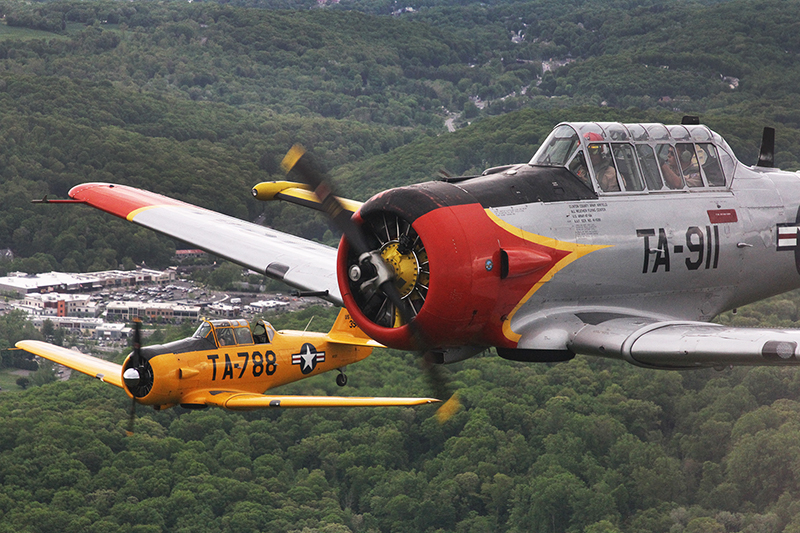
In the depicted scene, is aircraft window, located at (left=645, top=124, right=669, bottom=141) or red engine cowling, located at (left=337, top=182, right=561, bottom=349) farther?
aircraft window, located at (left=645, top=124, right=669, bottom=141)

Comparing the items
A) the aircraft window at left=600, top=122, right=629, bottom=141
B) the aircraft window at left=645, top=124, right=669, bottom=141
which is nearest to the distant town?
the aircraft window at left=645, top=124, right=669, bottom=141

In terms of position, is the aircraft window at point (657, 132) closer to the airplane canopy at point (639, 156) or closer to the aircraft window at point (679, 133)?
the airplane canopy at point (639, 156)

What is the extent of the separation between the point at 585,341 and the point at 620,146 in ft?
10.9

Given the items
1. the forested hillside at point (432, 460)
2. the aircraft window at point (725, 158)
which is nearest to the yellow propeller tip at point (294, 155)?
the aircraft window at point (725, 158)

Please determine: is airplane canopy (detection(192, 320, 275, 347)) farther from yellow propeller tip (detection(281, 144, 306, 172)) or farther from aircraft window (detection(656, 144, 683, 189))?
aircraft window (detection(656, 144, 683, 189))

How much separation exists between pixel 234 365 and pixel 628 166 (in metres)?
16.7

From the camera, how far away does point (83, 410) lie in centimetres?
9288

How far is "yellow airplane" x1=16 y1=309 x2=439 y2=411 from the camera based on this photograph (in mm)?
27891

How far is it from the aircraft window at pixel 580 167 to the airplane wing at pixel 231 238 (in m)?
4.73

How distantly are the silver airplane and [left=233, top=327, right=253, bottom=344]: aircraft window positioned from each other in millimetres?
12502

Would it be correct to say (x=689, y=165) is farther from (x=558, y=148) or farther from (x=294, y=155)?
(x=294, y=155)

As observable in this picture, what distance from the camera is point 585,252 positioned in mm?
14492

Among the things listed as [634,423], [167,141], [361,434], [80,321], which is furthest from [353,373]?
[167,141]

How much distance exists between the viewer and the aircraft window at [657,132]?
1588 centimetres
